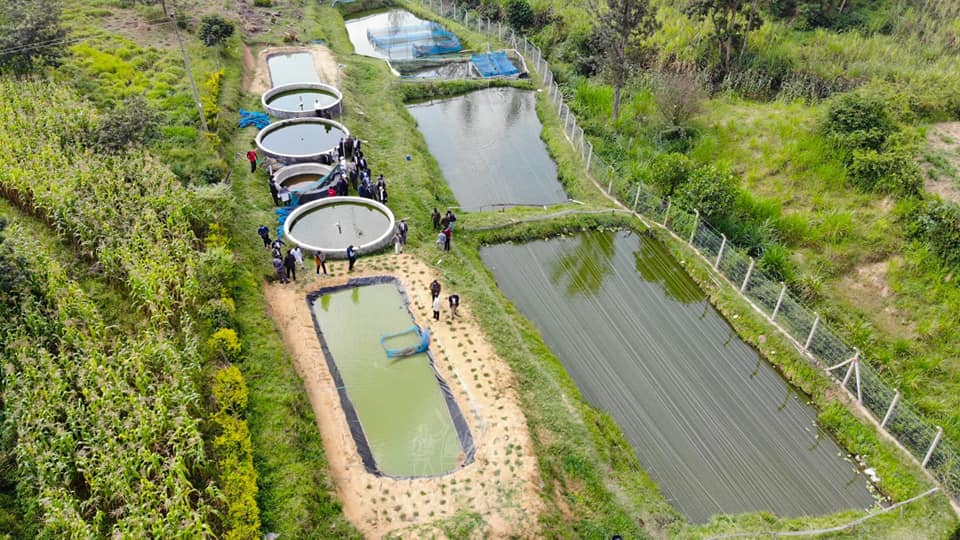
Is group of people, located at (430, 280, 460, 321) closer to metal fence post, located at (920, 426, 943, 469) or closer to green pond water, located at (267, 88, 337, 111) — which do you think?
metal fence post, located at (920, 426, 943, 469)

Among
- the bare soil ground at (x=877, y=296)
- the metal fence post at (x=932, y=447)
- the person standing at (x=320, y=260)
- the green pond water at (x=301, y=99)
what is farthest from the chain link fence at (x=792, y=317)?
the green pond water at (x=301, y=99)

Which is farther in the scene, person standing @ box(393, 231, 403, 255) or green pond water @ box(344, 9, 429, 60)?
green pond water @ box(344, 9, 429, 60)

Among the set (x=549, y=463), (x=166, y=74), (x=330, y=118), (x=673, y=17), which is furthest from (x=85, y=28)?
(x=549, y=463)

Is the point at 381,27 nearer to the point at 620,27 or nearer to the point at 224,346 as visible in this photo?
the point at 620,27

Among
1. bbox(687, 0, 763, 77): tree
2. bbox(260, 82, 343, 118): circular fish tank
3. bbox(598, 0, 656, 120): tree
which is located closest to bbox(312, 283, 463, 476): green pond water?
bbox(260, 82, 343, 118): circular fish tank

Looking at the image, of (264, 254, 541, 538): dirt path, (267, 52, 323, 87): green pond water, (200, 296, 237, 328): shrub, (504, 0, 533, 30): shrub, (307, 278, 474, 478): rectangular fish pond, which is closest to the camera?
(264, 254, 541, 538): dirt path

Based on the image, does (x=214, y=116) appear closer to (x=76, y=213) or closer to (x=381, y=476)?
(x=76, y=213)
